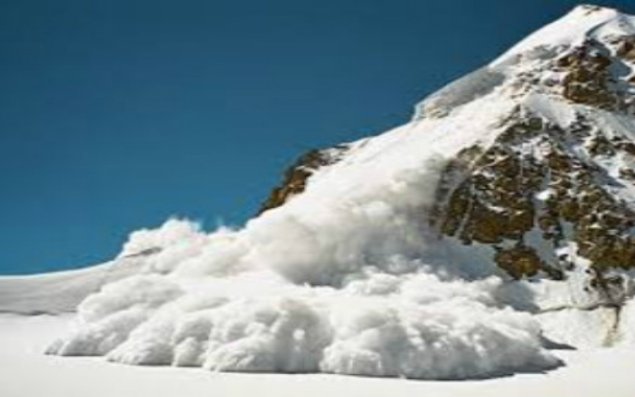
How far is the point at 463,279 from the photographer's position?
98.2m

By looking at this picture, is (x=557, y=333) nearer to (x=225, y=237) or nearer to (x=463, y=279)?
(x=463, y=279)

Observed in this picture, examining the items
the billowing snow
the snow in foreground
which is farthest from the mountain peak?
the snow in foreground

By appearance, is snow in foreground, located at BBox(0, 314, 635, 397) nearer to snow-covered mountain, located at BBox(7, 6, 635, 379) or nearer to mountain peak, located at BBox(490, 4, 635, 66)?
snow-covered mountain, located at BBox(7, 6, 635, 379)

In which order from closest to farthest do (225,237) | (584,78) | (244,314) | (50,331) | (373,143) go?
(244,314)
(50,331)
(225,237)
(584,78)
(373,143)

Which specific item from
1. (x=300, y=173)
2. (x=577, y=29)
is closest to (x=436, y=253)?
(x=300, y=173)

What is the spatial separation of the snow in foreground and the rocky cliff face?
2710 cm

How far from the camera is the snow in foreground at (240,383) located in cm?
5525

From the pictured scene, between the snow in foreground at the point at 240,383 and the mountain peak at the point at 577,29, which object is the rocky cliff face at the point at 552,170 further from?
the snow in foreground at the point at 240,383

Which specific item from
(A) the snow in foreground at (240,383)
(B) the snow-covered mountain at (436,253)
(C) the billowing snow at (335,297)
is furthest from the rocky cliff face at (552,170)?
(A) the snow in foreground at (240,383)

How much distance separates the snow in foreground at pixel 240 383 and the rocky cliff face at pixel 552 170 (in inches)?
1067

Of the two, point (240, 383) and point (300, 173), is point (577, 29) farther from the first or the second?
point (240, 383)

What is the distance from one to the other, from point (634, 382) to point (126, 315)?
38597 millimetres

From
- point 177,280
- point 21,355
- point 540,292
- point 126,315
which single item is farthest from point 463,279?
point 21,355

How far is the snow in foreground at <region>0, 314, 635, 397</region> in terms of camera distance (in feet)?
181
